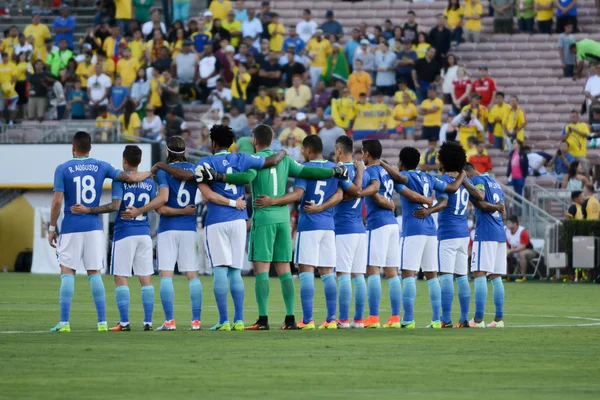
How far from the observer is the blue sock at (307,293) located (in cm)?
1694

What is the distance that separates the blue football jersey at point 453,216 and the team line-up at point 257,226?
0.68 ft

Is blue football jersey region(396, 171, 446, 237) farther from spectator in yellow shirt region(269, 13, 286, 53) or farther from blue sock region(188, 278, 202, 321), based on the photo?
spectator in yellow shirt region(269, 13, 286, 53)

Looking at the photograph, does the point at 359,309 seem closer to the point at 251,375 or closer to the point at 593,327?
the point at 593,327

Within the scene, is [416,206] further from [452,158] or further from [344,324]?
[344,324]

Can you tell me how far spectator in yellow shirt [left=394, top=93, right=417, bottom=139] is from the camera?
119 ft

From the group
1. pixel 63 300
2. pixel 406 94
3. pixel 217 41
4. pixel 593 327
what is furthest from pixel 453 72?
pixel 63 300

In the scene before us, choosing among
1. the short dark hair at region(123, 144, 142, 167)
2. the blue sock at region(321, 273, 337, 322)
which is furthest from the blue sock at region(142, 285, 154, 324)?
the blue sock at region(321, 273, 337, 322)

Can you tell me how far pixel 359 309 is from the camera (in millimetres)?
17641

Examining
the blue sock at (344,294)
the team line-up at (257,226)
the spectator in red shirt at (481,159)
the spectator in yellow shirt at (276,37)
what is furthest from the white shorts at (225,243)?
the spectator in yellow shirt at (276,37)

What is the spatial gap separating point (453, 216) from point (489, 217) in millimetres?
565

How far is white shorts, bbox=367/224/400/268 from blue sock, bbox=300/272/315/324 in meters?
1.08

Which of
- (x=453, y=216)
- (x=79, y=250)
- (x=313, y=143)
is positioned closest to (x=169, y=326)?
(x=79, y=250)

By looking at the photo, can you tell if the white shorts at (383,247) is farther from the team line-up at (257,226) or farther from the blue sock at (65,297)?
the blue sock at (65,297)

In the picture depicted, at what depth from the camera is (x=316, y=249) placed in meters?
17.2
